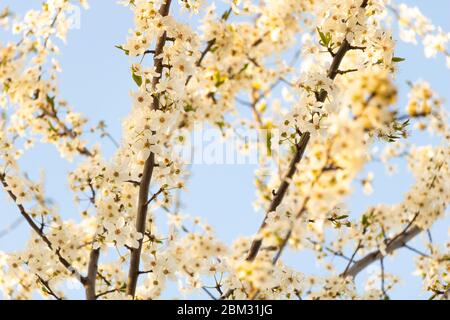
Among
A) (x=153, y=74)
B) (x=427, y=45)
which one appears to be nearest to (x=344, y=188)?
(x=153, y=74)

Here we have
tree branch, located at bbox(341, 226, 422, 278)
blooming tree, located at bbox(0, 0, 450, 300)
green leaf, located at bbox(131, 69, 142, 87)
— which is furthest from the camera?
tree branch, located at bbox(341, 226, 422, 278)

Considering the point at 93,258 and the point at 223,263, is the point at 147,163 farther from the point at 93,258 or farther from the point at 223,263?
the point at 93,258

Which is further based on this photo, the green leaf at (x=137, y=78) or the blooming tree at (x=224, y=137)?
the green leaf at (x=137, y=78)

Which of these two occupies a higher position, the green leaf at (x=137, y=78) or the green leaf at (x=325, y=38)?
the green leaf at (x=325, y=38)

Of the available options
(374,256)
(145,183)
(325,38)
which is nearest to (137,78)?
(145,183)

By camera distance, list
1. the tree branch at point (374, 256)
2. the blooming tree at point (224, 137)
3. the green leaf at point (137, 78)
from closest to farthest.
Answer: the blooming tree at point (224, 137)
the green leaf at point (137, 78)
the tree branch at point (374, 256)

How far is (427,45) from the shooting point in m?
6.72

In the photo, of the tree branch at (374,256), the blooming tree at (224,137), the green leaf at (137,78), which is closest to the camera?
the blooming tree at (224,137)

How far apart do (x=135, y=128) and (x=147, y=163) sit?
0.90ft

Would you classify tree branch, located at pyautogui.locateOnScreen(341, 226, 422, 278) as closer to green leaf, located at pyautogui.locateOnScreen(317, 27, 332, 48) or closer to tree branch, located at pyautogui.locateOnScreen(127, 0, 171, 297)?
tree branch, located at pyautogui.locateOnScreen(127, 0, 171, 297)

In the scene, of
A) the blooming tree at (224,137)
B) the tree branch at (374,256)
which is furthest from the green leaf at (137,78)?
the tree branch at (374,256)

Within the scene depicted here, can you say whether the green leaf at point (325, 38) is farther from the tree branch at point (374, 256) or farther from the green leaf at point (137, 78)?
the tree branch at point (374, 256)

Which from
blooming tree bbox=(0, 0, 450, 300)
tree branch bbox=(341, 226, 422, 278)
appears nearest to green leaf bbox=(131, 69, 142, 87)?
blooming tree bbox=(0, 0, 450, 300)

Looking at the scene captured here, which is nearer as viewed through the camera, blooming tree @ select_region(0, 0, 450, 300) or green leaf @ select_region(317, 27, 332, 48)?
blooming tree @ select_region(0, 0, 450, 300)
